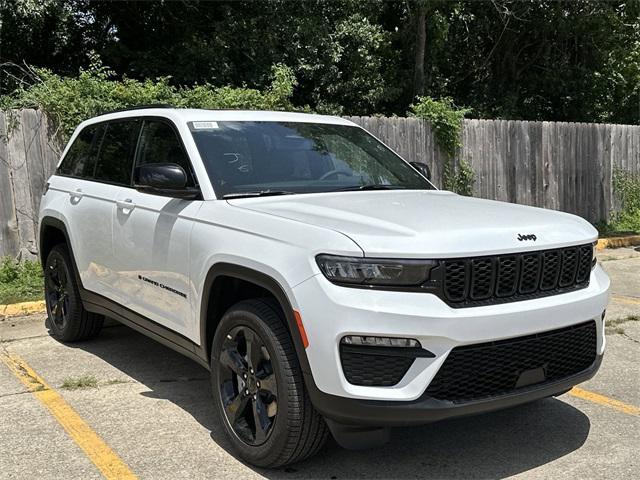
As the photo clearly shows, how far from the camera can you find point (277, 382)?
3354 mm

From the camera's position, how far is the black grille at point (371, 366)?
10.1 feet

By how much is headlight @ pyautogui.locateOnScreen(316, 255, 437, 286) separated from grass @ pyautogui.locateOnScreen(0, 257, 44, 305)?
5.28m

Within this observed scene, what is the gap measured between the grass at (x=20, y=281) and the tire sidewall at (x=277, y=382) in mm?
4265

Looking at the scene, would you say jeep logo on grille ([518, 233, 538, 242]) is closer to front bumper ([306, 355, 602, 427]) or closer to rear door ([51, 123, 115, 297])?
front bumper ([306, 355, 602, 427])

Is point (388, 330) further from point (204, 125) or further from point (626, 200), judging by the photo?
point (626, 200)

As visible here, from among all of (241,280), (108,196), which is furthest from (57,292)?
(241,280)

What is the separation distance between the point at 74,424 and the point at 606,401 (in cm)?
347

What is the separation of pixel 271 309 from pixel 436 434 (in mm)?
1355

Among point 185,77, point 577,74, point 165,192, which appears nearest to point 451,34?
point 577,74

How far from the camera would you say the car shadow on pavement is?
3596mm

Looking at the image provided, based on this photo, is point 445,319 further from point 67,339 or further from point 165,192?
point 67,339

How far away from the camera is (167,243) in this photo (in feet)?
14.0

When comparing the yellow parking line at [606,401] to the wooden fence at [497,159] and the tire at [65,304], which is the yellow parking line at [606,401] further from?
the wooden fence at [497,159]

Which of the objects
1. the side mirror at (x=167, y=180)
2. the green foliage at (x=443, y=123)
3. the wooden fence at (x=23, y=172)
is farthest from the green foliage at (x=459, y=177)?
the side mirror at (x=167, y=180)
